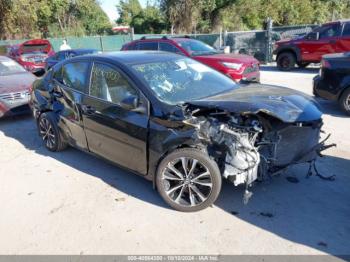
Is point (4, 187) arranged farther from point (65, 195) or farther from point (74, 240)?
point (74, 240)

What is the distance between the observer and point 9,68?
926cm

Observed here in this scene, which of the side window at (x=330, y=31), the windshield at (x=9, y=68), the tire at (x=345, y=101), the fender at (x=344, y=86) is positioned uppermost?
the side window at (x=330, y=31)

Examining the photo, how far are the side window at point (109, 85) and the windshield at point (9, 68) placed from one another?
18.5 ft

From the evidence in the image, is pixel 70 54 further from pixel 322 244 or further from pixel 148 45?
pixel 322 244

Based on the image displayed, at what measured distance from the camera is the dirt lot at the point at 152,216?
3211 mm

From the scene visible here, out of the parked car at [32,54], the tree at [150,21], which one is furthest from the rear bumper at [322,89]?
the tree at [150,21]

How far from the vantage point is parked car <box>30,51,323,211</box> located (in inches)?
138

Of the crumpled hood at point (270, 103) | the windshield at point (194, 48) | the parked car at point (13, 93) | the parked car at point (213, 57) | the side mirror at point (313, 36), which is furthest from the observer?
the side mirror at point (313, 36)

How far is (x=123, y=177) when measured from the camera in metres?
4.69

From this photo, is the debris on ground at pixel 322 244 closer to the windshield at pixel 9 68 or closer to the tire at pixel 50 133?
the tire at pixel 50 133

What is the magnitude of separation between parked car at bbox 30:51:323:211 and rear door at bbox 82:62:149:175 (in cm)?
1

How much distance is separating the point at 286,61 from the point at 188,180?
495 inches

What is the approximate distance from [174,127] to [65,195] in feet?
5.72

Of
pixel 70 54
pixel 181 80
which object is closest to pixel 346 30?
pixel 70 54
